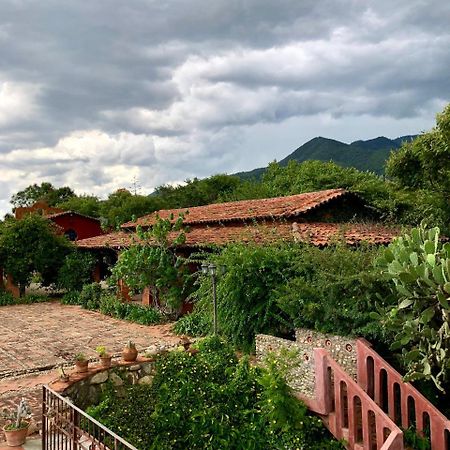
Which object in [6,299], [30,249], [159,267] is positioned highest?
[30,249]

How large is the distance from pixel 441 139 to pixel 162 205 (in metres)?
33.1

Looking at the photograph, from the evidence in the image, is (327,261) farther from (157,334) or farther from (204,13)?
(157,334)

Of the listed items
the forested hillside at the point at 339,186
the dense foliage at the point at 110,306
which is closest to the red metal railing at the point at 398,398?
the forested hillside at the point at 339,186

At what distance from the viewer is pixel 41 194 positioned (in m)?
69.1

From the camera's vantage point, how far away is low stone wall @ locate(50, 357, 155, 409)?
303 inches

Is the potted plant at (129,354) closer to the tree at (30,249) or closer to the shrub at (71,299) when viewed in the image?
the shrub at (71,299)

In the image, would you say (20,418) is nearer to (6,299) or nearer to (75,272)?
(75,272)

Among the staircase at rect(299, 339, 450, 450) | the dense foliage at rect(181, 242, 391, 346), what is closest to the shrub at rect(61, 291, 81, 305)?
the dense foliage at rect(181, 242, 391, 346)

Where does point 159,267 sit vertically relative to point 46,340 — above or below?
above

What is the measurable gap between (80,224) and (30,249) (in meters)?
12.1

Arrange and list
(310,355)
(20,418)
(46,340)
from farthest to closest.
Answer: (46,340) < (310,355) < (20,418)

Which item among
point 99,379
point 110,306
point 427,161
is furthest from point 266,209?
point 99,379

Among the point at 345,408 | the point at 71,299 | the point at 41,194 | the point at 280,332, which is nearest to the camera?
the point at 345,408

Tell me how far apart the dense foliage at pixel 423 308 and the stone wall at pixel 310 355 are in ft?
3.88
